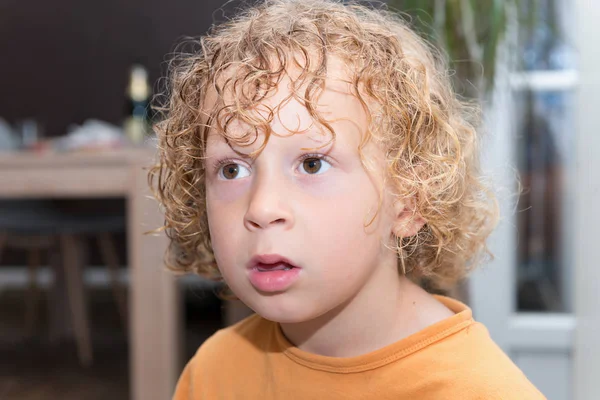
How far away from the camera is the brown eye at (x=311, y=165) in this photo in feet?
2.05

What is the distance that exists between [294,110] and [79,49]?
408 cm

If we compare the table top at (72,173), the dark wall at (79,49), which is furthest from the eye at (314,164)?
the dark wall at (79,49)

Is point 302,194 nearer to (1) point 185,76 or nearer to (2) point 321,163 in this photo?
(2) point 321,163

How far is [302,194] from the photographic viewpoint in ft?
2.02

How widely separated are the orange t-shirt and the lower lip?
0.41 ft

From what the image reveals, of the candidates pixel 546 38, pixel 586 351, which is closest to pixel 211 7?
pixel 546 38

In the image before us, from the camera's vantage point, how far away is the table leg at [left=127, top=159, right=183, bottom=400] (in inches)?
74.0

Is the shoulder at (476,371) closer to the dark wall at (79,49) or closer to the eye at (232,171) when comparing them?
the eye at (232,171)

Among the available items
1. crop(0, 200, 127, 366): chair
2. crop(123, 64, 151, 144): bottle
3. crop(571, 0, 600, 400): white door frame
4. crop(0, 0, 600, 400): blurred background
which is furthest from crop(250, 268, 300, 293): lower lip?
crop(0, 200, 127, 366): chair

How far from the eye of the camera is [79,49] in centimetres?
437

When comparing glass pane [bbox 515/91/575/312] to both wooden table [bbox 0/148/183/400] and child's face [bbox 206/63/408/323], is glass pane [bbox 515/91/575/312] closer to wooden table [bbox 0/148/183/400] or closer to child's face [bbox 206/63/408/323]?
wooden table [bbox 0/148/183/400]

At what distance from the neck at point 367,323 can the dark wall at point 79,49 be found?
3.75 meters

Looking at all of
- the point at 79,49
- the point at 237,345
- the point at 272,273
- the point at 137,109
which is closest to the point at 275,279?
the point at 272,273

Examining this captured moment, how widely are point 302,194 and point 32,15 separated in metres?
4.29
